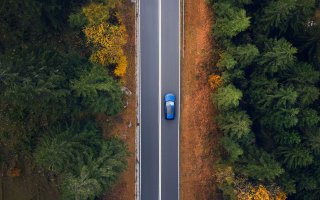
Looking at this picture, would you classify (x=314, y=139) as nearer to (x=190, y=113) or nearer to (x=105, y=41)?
(x=190, y=113)

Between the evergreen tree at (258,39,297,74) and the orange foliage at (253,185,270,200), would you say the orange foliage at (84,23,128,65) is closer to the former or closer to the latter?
the evergreen tree at (258,39,297,74)

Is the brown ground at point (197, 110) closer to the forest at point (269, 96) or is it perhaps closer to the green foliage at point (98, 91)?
the forest at point (269, 96)

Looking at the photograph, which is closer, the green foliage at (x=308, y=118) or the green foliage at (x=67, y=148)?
the green foliage at (x=67, y=148)

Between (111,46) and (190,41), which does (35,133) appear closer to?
(111,46)

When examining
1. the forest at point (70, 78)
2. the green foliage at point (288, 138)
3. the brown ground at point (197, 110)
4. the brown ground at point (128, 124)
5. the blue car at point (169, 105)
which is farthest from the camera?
the brown ground at point (197, 110)

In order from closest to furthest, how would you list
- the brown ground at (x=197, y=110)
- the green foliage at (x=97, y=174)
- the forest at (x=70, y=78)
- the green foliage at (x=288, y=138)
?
the forest at (x=70, y=78) → the green foliage at (x=97, y=174) → the green foliage at (x=288, y=138) → the brown ground at (x=197, y=110)

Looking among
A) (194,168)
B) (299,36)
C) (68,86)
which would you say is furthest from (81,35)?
(299,36)

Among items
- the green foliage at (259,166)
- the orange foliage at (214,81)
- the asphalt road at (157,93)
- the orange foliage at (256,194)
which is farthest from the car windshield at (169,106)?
the orange foliage at (256,194)

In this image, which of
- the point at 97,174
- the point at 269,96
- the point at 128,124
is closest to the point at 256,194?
the point at 269,96
